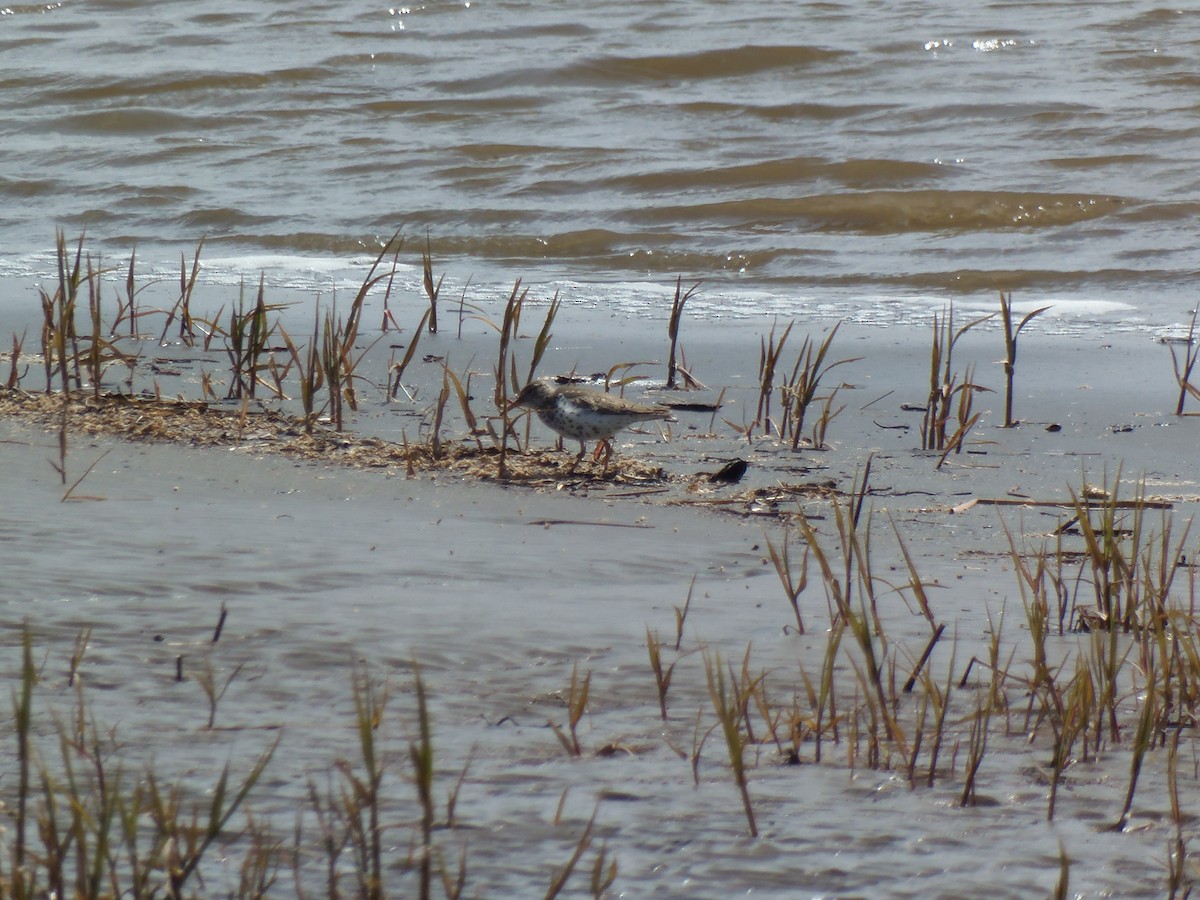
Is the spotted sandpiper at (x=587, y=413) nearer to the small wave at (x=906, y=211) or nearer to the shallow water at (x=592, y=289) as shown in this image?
the shallow water at (x=592, y=289)

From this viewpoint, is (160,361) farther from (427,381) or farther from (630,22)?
(630,22)

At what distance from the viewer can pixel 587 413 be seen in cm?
456

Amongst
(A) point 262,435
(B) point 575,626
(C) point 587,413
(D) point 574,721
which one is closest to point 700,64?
(C) point 587,413

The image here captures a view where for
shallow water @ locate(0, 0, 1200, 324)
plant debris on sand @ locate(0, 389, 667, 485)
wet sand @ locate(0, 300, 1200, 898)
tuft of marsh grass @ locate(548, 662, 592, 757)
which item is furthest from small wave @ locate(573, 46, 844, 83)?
tuft of marsh grass @ locate(548, 662, 592, 757)

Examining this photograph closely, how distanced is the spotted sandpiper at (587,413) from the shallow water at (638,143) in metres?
3.43

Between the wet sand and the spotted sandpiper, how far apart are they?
0.19 meters

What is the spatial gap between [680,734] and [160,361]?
4.07 m

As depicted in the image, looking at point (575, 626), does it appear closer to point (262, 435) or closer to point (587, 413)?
point (587, 413)

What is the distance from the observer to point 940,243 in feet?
31.8

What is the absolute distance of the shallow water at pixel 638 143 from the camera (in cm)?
945

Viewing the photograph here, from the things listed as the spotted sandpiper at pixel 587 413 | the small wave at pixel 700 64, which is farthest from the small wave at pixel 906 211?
the spotted sandpiper at pixel 587 413

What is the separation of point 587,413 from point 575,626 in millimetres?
1739

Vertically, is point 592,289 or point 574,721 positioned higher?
point 592,289

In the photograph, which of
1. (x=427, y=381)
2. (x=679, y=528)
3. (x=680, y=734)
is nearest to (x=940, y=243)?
(x=427, y=381)
